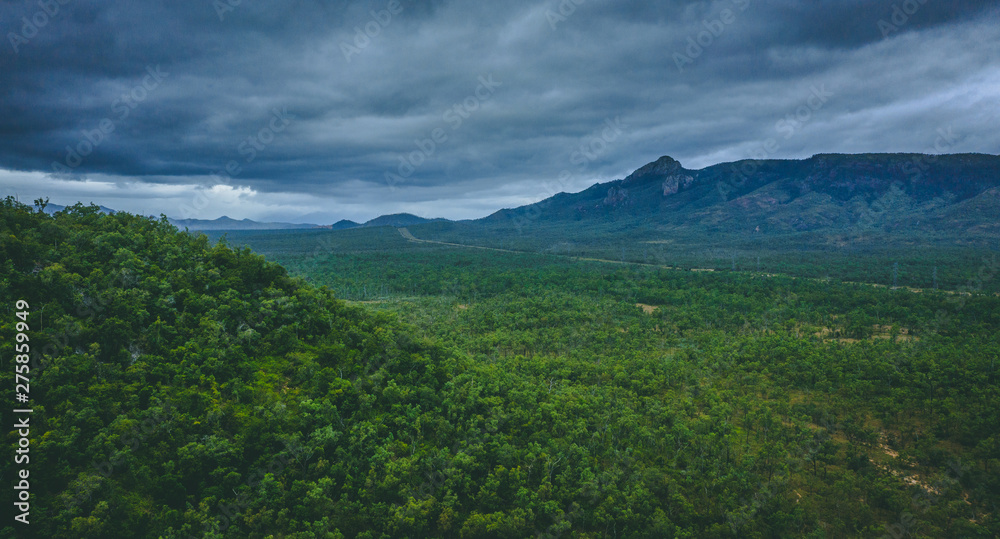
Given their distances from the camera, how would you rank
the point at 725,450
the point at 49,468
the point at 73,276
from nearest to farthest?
the point at 49,468
the point at 73,276
the point at 725,450

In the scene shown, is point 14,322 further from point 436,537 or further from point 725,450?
point 725,450

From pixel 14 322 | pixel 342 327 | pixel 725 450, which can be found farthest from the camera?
pixel 342 327

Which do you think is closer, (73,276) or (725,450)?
(73,276)

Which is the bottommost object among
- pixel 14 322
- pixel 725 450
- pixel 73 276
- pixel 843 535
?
pixel 843 535

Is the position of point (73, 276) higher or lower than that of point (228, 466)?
higher

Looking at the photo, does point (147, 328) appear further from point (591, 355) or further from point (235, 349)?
point (591, 355)

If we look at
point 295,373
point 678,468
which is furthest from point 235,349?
point 678,468
